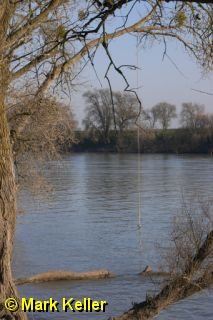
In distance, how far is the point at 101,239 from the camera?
18484mm

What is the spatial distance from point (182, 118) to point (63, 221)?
2974cm

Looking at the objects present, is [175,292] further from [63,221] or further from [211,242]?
[63,221]

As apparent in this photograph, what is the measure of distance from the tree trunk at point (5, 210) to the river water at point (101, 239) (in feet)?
11.0

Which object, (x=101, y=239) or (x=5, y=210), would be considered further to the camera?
(x=101, y=239)

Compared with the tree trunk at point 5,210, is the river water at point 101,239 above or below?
below

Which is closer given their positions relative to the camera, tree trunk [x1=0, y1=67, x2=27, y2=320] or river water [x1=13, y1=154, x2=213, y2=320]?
tree trunk [x1=0, y1=67, x2=27, y2=320]

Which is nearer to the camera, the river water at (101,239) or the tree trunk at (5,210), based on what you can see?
the tree trunk at (5,210)

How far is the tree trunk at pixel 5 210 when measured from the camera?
4504mm

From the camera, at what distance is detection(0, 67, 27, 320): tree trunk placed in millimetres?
4504

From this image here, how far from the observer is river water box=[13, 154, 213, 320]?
43.6 feet

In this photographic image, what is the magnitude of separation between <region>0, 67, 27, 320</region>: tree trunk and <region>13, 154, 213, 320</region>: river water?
3.37 meters

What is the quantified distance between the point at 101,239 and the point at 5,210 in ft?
46.3

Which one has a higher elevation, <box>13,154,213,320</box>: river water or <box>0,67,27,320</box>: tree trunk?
<box>0,67,27,320</box>: tree trunk

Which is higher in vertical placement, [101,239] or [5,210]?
[5,210]
